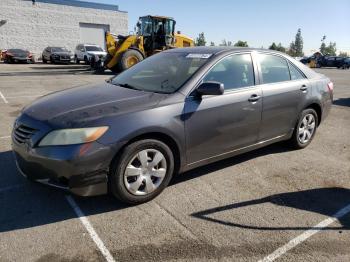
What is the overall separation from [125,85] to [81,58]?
26.1 metres

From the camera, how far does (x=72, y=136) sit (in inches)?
121

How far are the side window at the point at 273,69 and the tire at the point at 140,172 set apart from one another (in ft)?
6.20

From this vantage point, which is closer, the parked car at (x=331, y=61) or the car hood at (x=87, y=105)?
the car hood at (x=87, y=105)

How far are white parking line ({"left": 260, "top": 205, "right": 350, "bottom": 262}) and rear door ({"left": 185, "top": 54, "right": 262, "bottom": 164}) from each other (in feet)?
4.48

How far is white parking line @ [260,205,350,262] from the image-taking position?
2.79 metres

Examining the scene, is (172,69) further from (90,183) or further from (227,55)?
(90,183)

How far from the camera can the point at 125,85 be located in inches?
167

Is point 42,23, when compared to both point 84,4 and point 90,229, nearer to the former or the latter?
point 84,4

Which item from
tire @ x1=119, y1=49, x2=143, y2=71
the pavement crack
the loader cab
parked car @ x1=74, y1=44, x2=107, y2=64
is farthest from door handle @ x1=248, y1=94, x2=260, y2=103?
parked car @ x1=74, y1=44, x2=107, y2=64

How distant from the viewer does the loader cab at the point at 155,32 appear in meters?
18.9

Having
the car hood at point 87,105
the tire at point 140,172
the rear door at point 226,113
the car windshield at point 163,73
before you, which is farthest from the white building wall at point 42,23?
the tire at point 140,172

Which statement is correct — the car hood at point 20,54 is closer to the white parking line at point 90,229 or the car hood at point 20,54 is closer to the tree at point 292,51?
the white parking line at point 90,229

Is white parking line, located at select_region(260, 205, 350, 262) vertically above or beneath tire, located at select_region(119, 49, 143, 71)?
beneath

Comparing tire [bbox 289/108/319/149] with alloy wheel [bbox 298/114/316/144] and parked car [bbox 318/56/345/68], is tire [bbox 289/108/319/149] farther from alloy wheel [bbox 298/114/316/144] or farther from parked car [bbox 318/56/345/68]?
parked car [bbox 318/56/345/68]
